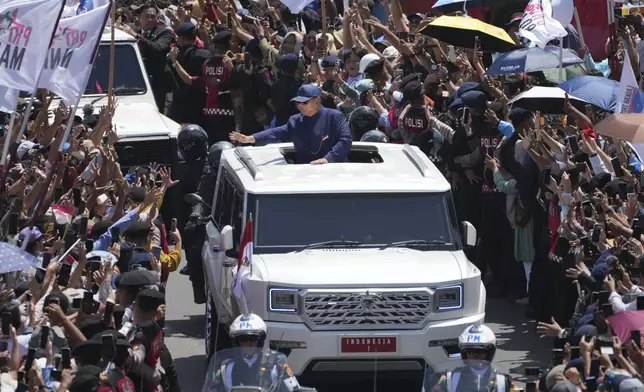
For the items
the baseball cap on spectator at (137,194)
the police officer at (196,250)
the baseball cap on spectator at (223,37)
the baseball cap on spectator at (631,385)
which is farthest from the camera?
the baseball cap on spectator at (223,37)

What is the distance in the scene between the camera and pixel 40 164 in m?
16.5

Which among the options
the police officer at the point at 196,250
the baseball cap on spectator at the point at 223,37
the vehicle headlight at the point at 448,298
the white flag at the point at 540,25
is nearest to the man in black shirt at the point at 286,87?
the baseball cap on spectator at the point at 223,37

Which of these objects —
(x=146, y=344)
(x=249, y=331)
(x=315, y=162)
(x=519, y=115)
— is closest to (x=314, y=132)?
(x=315, y=162)

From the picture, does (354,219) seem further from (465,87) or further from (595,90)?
(465,87)

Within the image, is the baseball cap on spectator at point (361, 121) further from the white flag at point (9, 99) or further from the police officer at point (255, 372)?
the police officer at point (255, 372)

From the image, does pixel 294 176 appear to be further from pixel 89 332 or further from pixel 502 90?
pixel 502 90

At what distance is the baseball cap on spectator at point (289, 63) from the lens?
68.9 ft

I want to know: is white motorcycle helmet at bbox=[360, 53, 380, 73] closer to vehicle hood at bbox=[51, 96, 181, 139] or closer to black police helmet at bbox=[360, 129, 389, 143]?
vehicle hood at bbox=[51, 96, 181, 139]

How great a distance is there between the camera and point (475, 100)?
1706 cm

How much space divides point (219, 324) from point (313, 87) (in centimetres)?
285

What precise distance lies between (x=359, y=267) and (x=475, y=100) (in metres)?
5.01

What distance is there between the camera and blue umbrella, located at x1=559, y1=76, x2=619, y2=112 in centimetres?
1658

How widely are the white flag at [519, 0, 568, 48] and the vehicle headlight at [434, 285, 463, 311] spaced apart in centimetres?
617

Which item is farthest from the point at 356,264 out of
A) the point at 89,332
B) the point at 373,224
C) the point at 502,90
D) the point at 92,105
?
the point at 92,105
